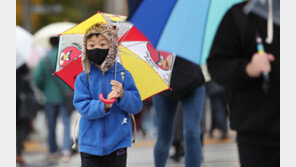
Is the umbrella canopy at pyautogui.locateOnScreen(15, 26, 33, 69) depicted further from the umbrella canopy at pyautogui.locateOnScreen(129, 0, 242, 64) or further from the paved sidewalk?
the umbrella canopy at pyautogui.locateOnScreen(129, 0, 242, 64)

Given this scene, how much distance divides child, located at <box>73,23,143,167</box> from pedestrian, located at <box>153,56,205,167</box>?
3.52ft

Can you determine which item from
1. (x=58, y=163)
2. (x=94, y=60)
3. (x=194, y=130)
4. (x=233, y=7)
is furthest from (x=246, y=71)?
(x=58, y=163)

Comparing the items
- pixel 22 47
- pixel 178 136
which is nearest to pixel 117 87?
pixel 178 136

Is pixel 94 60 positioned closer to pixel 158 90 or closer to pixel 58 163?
pixel 158 90

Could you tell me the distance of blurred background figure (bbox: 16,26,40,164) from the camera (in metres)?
8.06

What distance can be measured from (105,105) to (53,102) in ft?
15.6

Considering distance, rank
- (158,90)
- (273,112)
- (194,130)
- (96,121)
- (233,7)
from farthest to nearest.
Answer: (194,130)
(158,90)
(96,121)
(233,7)
(273,112)

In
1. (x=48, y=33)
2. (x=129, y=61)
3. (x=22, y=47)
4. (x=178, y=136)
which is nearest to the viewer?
(x=129, y=61)

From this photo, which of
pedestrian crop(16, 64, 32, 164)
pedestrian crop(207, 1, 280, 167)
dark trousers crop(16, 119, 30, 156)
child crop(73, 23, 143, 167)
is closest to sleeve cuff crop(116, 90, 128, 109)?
child crop(73, 23, 143, 167)

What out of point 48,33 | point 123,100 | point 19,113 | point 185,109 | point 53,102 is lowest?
point 19,113

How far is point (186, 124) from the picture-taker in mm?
5375

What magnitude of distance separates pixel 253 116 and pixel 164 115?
2.42m

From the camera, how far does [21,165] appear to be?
837 centimetres

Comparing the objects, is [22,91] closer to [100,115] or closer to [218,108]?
[218,108]
